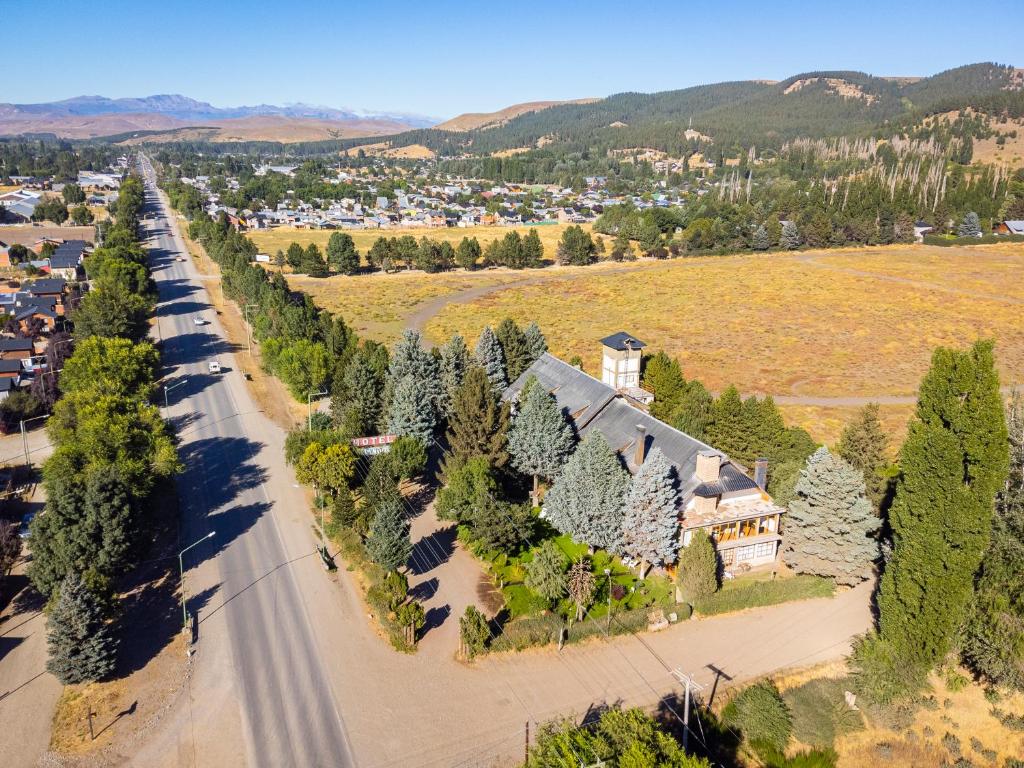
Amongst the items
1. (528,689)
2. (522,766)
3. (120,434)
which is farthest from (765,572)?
(120,434)

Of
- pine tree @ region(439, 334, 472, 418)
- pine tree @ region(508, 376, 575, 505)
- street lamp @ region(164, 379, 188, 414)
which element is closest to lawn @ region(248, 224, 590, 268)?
street lamp @ region(164, 379, 188, 414)

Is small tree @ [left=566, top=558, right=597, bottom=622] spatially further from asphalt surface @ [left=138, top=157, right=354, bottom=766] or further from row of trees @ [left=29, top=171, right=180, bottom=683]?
row of trees @ [left=29, top=171, right=180, bottom=683]

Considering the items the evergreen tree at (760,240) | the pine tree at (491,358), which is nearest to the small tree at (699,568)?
the pine tree at (491,358)

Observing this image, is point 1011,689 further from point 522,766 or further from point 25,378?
point 25,378

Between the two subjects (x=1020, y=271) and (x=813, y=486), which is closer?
(x=813, y=486)

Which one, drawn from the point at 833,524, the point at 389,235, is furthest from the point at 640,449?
the point at 389,235
